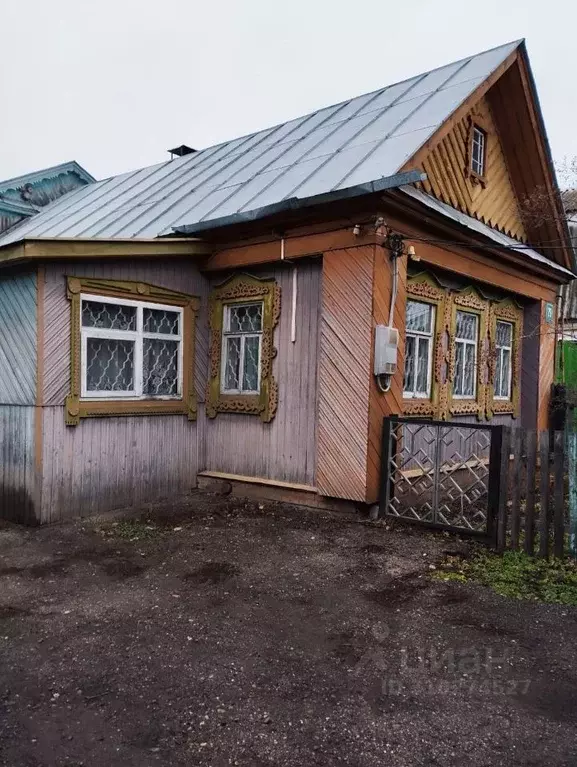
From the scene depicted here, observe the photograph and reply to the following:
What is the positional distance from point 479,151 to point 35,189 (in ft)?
33.7

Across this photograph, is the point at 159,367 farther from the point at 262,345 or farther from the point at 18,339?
the point at 18,339

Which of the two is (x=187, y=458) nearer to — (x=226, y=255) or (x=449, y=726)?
(x=226, y=255)

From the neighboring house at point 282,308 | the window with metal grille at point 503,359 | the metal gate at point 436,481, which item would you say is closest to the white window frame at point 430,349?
the neighboring house at point 282,308

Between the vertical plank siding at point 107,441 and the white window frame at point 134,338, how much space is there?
22 cm

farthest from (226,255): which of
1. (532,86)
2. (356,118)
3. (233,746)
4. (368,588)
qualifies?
(233,746)

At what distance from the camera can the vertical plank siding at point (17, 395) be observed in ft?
21.5

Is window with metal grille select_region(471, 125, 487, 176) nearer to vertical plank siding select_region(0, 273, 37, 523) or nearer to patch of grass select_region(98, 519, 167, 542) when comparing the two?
vertical plank siding select_region(0, 273, 37, 523)

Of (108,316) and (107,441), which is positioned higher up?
(108,316)

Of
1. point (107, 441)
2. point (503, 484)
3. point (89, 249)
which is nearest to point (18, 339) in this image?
point (89, 249)

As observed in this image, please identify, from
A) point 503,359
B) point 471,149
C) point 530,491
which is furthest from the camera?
point 503,359

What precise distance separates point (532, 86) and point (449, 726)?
31.6 ft

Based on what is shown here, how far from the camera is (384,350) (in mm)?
6684

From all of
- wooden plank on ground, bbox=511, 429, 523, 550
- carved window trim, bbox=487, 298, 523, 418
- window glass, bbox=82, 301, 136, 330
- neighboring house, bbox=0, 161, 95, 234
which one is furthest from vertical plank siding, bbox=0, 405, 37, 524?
neighboring house, bbox=0, 161, 95, 234

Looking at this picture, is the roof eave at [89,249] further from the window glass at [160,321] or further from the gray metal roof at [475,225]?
the gray metal roof at [475,225]
